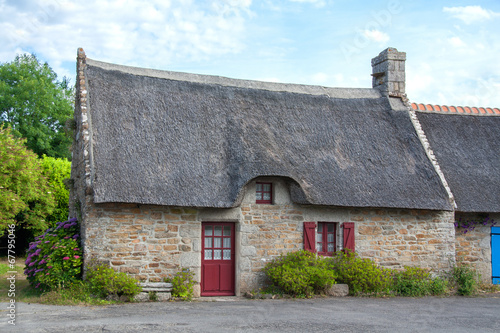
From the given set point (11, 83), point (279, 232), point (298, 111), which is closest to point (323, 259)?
point (279, 232)

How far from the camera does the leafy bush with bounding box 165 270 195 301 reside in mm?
9484

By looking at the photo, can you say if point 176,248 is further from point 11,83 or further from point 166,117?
point 11,83

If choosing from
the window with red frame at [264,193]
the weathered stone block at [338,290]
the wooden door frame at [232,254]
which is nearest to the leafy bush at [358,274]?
the weathered stone block at [338,290]

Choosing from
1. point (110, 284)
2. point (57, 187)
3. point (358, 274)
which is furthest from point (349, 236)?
point (57, 187)

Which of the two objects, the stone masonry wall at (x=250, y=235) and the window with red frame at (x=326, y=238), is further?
the window with red frame at (x=326, y=238)

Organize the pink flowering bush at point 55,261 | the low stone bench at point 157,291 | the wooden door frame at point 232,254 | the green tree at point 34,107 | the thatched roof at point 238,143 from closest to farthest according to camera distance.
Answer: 1. the low stone bench at point 157,291
2. the pink flowering bush at point 55,261
3. the thatched roof at point 238,143
4. the wooden door frame at point 232,254
5. the green tree at point 34,107

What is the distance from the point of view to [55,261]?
9.50 metres

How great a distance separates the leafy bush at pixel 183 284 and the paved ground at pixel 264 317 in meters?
0.35

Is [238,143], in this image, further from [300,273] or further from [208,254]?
[300,273]

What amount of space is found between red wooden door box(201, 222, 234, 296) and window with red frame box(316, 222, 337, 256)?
6.59ft

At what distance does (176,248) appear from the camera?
9828 millimetres

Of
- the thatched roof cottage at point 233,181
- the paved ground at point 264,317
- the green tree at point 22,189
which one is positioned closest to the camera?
the paved ground at point 264,317

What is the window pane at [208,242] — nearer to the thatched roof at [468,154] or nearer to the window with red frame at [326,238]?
the window with red frame at [326,238]

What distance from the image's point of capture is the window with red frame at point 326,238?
10953 millimetres
